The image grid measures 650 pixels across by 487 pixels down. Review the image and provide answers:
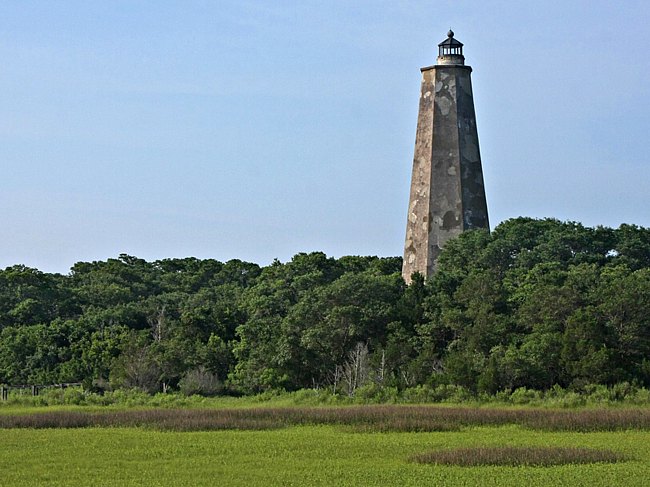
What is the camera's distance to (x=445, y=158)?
51.4 metres

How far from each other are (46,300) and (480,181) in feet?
72.9

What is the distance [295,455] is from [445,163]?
26816mm

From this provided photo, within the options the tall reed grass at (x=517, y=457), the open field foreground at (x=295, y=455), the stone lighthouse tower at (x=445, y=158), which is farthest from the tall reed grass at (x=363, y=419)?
the stone lighthouse tower at (x=445, y=158)

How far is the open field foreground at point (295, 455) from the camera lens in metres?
22.6

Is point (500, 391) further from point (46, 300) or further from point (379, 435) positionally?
point (46, 300)

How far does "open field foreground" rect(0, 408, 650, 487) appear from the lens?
74.1 ft

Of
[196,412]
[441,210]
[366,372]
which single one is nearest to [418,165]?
[441,210]

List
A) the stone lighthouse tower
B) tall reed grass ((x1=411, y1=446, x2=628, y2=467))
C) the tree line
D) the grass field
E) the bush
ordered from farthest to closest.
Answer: the stone lighthouse tower
the bush
the tree line
tall reed grass ((x1=411, y1=446, x2=628, y2=467))
the grass field

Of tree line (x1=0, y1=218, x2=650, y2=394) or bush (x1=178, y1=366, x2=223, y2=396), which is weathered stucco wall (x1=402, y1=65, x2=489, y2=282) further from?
bush (x1=178, y1=366, x2=223, y2=396)

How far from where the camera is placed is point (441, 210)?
51656 mm

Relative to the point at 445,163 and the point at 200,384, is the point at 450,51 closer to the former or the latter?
the point at 445,163

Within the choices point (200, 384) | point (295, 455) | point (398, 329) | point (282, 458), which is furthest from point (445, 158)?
point (282, 458)

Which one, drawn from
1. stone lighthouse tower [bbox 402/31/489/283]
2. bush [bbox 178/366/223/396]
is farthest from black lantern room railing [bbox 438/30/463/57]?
bush [bbox 178/366/223/396]

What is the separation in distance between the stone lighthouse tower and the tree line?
1.46 metres
